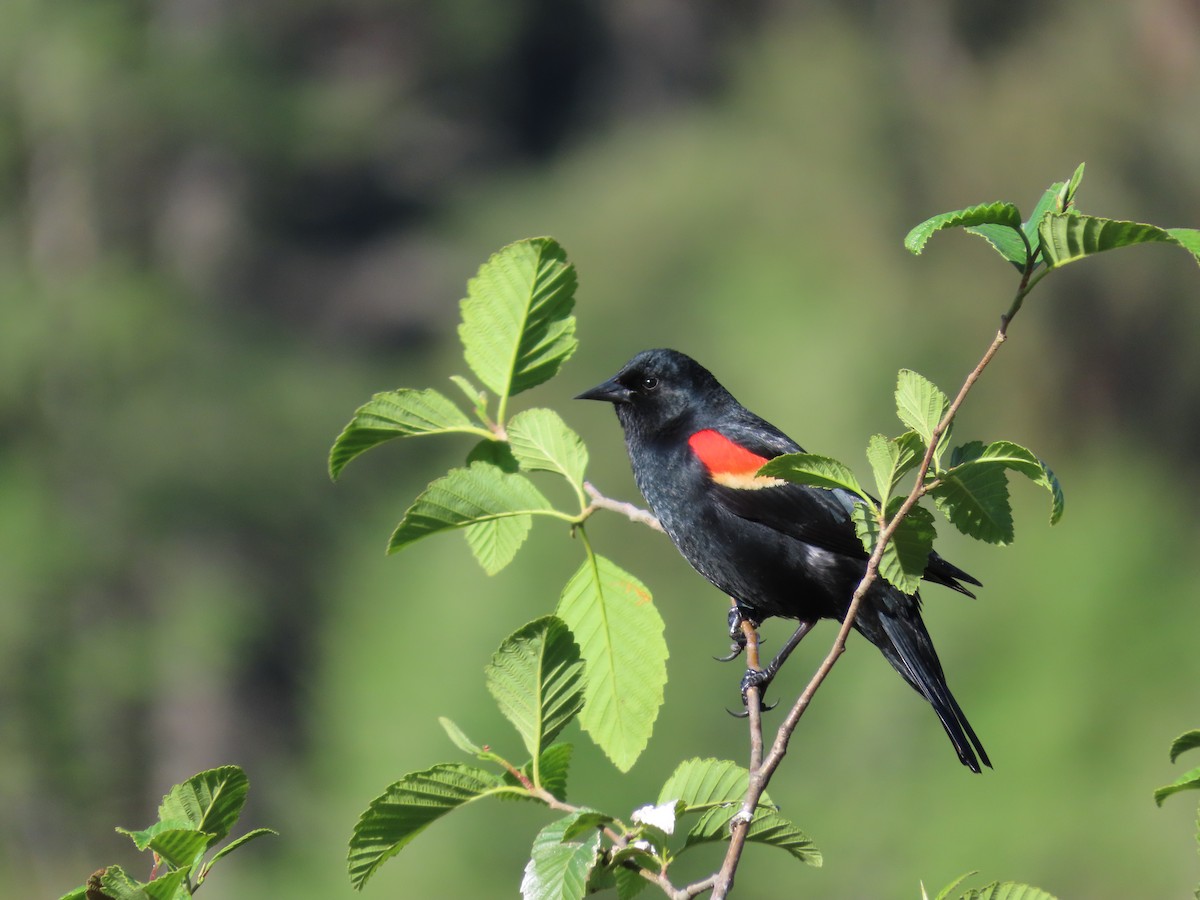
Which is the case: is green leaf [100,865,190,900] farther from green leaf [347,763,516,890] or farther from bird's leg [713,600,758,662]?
bird's leg [713,600,758,662]

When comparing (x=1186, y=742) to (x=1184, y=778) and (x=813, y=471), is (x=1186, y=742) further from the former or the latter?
(x=813, y=471)

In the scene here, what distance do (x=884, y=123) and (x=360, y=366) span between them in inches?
302

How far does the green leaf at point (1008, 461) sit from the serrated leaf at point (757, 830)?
0.41m

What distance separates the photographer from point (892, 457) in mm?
1354

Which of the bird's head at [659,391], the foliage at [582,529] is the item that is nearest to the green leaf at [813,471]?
the foliage at [582,529]

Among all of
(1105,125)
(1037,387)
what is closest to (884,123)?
(1105,125)

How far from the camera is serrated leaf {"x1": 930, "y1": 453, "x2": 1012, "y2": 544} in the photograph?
1.37 m

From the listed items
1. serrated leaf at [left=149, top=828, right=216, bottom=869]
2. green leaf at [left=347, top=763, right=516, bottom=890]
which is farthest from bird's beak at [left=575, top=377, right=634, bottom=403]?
serrated leaf at [left=149, top=828, right=216, bottom=869]

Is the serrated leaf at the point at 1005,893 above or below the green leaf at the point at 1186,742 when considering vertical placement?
below

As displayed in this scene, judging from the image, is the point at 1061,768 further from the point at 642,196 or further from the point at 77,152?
the point at 77,152

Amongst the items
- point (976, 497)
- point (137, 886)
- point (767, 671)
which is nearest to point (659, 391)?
point (767, 671)

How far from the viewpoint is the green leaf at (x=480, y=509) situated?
160 cm

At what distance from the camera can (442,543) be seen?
17031 millimetres

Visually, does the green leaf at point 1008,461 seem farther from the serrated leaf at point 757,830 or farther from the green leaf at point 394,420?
the green leaf at point 394,420
